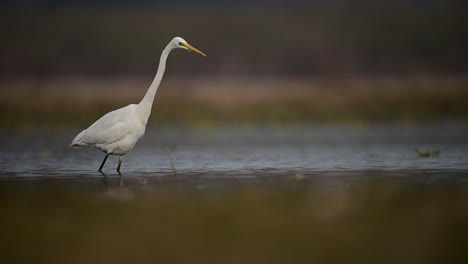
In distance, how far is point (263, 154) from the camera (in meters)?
16.8

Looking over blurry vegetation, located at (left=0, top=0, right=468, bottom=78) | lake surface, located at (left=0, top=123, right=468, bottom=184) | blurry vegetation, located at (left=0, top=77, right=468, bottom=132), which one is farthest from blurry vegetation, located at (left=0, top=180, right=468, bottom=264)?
blurry vegetation, located at (left=0, top=0, right=468, bottom=78)

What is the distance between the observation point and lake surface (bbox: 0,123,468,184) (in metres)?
13.4

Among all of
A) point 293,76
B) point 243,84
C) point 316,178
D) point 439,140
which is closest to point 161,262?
point 316,178

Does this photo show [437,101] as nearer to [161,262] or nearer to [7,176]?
[7,176]

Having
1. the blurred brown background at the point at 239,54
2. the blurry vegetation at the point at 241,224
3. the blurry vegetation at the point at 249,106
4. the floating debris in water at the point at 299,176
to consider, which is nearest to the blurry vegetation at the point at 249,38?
the blurred brown background at the point at 239,54

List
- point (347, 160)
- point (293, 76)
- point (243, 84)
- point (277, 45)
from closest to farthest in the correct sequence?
point (347, 160) → point (243, 84) → point (293, 76) → point (277, 45)

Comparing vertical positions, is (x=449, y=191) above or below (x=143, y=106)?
below

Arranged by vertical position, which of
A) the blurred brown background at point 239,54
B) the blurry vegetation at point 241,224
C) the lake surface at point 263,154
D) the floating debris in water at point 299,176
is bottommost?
the blurry vegetation at point 241,224

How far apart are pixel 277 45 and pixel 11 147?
3634 centimetres

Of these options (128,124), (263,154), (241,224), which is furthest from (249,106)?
(241,224)

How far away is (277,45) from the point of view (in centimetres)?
5484

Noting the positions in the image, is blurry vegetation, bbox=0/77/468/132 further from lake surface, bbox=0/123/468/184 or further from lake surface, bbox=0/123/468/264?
lake surface, bbox=0/123/468/264

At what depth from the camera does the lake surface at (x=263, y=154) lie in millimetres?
13367

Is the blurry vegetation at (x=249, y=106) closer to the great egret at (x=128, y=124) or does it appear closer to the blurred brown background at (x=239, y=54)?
the blurred brown background at (x=239, y=54)
